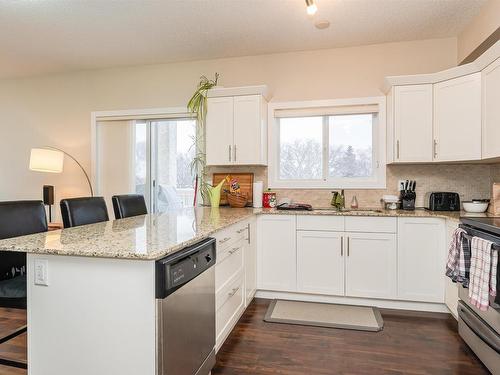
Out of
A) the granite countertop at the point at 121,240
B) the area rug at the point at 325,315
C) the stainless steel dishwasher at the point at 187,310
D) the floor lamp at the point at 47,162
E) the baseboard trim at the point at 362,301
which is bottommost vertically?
the area rug at the point at 325,315

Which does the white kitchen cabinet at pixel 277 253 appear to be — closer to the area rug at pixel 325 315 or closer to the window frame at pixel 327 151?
the area rug at pixel 325 315

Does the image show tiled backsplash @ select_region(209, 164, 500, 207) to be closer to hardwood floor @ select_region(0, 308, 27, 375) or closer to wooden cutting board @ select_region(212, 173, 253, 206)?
wooden cutting board @ select_region(212, 173, 253, 206)

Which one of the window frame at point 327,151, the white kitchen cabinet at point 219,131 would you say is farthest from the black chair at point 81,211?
the window frame at point 327,151

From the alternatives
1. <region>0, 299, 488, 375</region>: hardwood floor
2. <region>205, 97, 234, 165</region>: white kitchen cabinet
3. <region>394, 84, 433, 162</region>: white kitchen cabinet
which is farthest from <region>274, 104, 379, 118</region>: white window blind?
<region>0, 299, 488, 375</region>: hardwood floor

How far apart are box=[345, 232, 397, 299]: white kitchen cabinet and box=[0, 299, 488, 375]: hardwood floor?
322 millimetres

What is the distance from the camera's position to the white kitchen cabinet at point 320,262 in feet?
10.3

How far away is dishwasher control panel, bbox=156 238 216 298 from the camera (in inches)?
54.8

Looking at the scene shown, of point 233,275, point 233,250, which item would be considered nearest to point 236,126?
point 233,250

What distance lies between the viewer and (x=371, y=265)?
307cm

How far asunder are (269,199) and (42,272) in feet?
8.17

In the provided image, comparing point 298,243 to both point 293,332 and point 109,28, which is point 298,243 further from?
point 109,28

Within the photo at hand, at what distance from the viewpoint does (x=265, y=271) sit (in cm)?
331

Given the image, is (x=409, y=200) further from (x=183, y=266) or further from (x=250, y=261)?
(x=183, y=266)

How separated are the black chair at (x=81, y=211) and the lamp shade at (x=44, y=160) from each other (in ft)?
5.98
